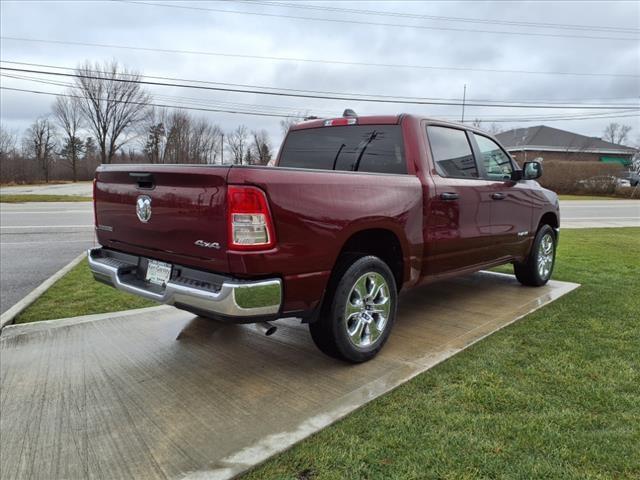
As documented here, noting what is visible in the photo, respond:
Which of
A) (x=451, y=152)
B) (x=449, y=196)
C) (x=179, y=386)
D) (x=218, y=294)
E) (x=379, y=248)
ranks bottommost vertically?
(x=179, y=386)

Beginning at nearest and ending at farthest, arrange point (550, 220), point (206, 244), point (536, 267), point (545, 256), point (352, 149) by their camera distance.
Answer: point (206, 244) → point (352, 149) → point (536, 267) → point (545, 256) → point (550, 220)

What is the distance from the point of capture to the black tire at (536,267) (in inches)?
228

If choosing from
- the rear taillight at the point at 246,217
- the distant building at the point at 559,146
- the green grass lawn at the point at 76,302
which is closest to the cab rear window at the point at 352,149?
the rear taillight at the point at 246,217

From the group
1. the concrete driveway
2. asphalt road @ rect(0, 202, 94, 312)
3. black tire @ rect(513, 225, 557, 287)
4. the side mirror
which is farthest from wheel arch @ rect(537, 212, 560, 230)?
asphalt road @ rect(0, 202, 94, 312)

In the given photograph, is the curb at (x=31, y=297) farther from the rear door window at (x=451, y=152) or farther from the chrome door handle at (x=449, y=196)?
the rear door window at (x=451, y=152)

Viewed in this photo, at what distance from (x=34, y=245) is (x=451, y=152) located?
9.23 m

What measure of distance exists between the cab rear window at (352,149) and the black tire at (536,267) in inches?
105

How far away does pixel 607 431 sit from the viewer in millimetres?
2619

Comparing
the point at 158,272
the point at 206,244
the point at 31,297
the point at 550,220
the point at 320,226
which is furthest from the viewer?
the point at 550,220

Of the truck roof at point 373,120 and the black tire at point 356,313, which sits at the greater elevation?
the truck roof at point 373,120

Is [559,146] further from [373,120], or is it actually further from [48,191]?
[373,120]

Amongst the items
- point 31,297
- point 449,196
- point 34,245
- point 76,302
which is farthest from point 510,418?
point 34,245

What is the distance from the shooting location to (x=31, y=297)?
18.2 ft

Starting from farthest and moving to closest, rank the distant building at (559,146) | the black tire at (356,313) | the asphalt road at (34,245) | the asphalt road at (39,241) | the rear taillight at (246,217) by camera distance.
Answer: the distant building at (559,146) < the asphalt road at (39,241) < the asphalt road at (34,245) < the black tire at (356,313) < the rear taillight at (246,217)
